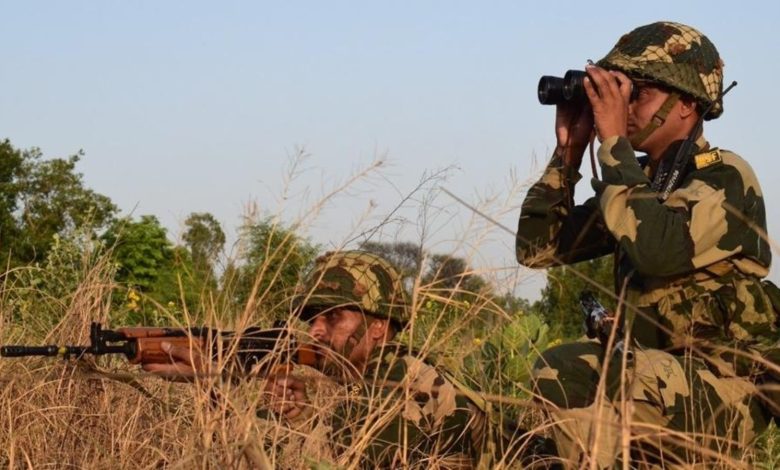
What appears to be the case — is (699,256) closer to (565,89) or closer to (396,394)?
(565,89)

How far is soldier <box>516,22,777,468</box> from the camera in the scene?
3779 millimetres

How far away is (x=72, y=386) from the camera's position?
165 inches

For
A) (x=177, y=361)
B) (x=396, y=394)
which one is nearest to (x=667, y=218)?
(x=396, y=394)

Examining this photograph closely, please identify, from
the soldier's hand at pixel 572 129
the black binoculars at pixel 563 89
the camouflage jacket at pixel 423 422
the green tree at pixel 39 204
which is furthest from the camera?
the green tree at pixel 39 204

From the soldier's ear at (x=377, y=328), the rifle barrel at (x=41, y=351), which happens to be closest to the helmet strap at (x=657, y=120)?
the soldier's ear at (x=377, y=328)

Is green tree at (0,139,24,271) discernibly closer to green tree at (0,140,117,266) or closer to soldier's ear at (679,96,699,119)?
green tree at (0,140,117,266)

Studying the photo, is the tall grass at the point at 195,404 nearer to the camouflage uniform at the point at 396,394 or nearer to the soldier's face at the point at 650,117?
the camouflage uniform at the point at 396,394

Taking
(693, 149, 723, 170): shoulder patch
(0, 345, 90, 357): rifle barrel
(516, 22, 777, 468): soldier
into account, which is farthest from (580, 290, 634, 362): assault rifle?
(0, 345, 90, 357): rifle barrel

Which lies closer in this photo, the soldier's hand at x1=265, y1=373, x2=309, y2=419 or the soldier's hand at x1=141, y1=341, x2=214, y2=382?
the soldier's hand at x1=141, y1=341, x2=214, y2=382

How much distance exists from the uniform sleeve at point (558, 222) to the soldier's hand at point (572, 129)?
0.05m

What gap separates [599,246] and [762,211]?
0.62 m

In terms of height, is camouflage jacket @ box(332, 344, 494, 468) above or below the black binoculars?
below

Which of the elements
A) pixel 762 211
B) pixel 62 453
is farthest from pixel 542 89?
pixel 62 453

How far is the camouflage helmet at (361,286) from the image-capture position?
418 centimetres
